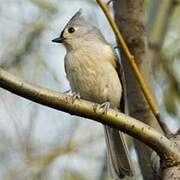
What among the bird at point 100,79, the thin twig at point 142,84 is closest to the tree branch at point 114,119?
the thin twig at point 142,84

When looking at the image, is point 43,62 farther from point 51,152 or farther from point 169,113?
point 169,113

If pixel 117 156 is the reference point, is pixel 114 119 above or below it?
above

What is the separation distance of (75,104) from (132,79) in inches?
35.7

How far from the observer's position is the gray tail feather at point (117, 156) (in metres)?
2.65

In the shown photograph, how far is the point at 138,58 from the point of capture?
2.54 m

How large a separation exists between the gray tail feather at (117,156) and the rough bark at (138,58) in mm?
199

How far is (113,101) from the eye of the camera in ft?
9.98

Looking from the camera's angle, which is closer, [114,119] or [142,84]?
[114,119]

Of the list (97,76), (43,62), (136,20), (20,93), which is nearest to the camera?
(20,93)

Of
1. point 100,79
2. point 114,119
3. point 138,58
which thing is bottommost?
point 100,79

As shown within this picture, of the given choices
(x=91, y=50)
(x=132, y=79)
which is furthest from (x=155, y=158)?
(x=91, y=50)

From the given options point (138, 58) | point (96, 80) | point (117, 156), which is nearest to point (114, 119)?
point (138, 58)

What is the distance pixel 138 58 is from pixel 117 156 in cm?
59

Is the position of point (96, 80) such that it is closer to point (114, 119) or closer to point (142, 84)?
point (142, 84)
